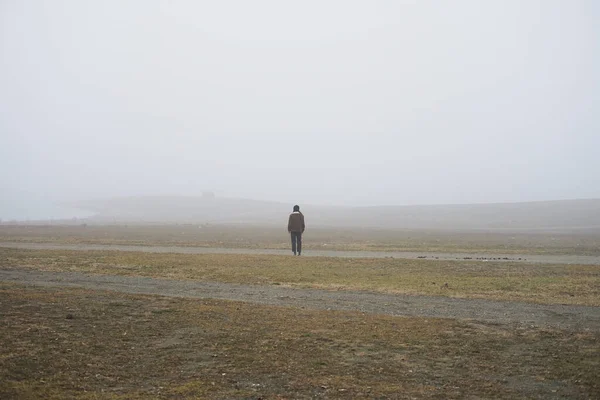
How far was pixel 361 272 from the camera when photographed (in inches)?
749

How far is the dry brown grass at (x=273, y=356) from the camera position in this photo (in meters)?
7.02

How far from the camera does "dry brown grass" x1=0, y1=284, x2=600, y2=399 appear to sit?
23.0ft

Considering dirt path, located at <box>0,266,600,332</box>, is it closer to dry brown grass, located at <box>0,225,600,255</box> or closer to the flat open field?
the flat open field

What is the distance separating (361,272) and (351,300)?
5.62 meters

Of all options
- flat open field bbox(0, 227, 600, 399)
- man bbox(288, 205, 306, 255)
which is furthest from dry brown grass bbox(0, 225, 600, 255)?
flat open field bbox(0, 227, 600, 399)

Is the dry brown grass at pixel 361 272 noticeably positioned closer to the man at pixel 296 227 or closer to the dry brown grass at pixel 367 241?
the man at pixel 296 227

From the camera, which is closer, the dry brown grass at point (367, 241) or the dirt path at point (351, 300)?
the dirt path at point (351, 300)

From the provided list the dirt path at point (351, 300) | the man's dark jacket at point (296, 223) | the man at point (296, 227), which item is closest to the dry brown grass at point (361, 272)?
the dirt path at point (351, 300)

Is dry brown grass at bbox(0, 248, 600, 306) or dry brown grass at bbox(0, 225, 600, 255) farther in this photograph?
dry brown grass at bbox(0, 225, 600, 255)

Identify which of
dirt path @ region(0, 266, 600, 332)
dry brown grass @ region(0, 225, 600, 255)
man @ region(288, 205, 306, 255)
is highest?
man @ region(288, 205, 306, 255)

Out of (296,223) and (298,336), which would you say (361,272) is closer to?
(296,223)

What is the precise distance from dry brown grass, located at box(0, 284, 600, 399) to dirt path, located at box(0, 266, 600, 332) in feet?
2.85

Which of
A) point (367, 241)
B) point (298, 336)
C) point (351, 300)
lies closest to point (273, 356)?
point (298, 336)

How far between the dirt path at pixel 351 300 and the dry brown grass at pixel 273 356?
2.85 feet
